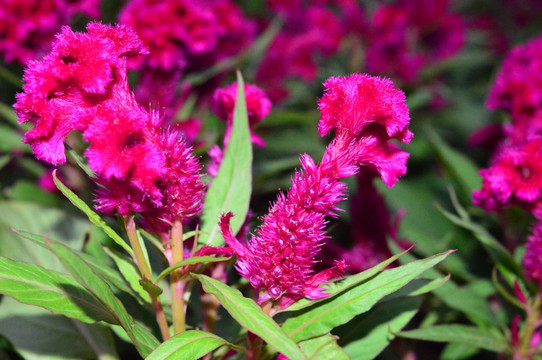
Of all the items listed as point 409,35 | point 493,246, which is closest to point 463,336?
point 493,246

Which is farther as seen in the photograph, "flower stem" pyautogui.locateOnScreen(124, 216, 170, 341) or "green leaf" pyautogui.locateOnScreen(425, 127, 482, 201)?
"green leaf" pyautogui.locateOnScreen(425, 127, 482, 201)

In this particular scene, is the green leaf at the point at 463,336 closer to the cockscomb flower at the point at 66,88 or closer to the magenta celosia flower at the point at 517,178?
the magenta celosia flower at the point at 517,178

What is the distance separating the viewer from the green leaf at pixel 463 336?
1.08 m

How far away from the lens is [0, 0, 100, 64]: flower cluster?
1.70 m

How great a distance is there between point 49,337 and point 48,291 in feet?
1.20

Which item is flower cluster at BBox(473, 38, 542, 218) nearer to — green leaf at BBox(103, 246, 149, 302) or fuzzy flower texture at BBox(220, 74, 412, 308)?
fuzzy flower texture at BBox(220, 74, 412, 308)

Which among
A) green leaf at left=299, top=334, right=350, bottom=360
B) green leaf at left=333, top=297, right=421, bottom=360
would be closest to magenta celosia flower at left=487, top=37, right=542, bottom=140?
green leaf at left=333, top=297, right=421, bottom=360

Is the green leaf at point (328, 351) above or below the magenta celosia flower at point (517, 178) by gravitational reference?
below

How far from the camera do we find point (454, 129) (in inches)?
117

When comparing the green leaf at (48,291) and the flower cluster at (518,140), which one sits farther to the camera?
the flower cluster at (518,140)

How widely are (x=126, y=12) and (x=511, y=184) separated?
1279 mm

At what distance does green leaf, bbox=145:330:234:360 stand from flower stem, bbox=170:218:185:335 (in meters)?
0.10

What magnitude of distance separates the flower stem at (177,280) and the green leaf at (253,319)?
90 millimetres

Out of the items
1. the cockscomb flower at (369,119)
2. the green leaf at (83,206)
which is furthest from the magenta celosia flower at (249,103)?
the green leaf at (83,206)
